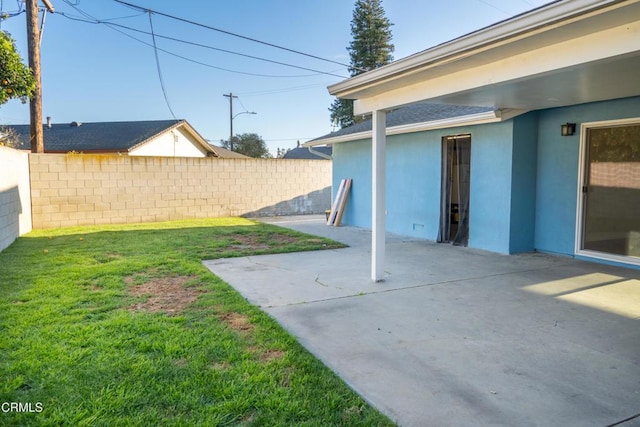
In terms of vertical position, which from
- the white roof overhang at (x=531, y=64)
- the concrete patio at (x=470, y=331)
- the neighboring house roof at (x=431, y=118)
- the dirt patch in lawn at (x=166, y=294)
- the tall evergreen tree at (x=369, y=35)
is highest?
the tall evergreen tree at (x=369, y=35)

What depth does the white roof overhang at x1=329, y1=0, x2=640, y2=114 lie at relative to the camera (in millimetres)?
2805

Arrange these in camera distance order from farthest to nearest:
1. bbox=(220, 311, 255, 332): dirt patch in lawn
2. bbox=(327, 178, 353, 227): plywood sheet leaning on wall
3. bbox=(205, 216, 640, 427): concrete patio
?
1. bbox=(327, 178, 353, 227): plywood sheet leaning on wall
2. bbox=(220, 311, 255, 332): dirt patch in lawn
3. bbox=(205, 216, 640, 427): concrete patio

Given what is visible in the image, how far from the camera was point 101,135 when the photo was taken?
22594 millimetres

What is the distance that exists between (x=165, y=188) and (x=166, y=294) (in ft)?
26.3

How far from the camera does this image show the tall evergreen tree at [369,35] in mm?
28500

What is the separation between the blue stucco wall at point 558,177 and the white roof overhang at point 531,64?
0.82 meters

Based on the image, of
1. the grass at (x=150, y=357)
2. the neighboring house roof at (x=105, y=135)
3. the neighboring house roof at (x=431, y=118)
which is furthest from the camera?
the neighboring house roof at (x=105, y=135)

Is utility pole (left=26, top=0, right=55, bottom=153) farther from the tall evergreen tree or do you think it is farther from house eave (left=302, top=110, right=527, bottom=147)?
the tall evergreen tree

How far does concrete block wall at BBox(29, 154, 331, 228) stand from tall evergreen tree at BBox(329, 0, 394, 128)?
52.0 feet

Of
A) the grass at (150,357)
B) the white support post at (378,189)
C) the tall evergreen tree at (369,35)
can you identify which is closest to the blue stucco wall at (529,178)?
the white support post at (378,189)

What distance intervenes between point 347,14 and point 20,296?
90.2 feet

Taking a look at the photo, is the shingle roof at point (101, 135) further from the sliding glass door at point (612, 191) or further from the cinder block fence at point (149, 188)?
the sliding glass door at point (612, 191)

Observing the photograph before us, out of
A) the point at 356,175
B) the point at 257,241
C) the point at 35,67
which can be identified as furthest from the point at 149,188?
the point at 356,175

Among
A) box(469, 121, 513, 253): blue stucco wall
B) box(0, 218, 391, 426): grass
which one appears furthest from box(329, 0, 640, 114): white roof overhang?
box(0, 218, 391, 426): grass
